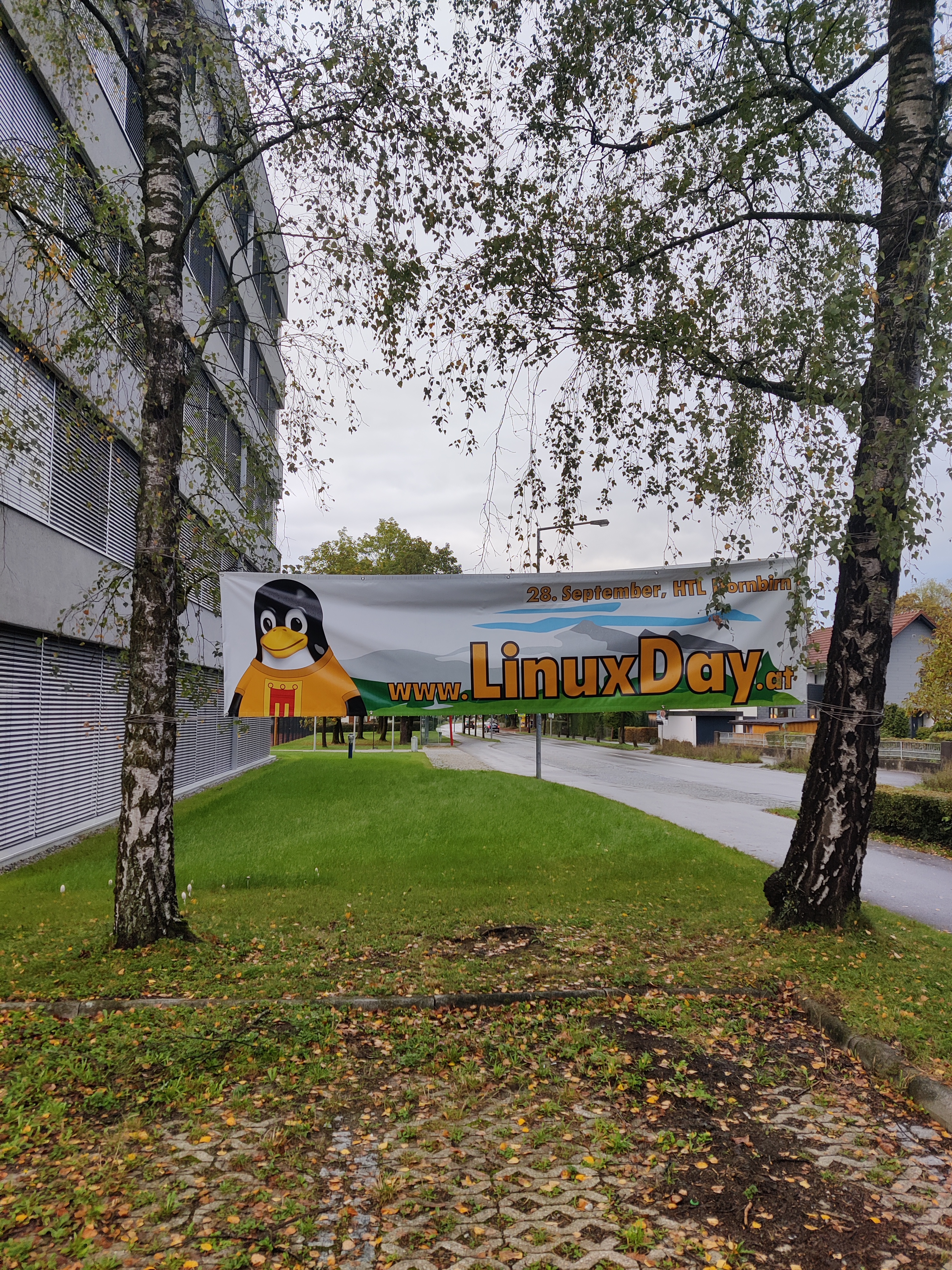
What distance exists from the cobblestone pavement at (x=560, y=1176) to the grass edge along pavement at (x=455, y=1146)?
10 millimetres

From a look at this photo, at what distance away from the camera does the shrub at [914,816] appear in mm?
14008

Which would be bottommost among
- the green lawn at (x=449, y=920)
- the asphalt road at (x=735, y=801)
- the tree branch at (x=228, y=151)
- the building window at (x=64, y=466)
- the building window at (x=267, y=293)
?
the asphalt road at (x=735, y=801)

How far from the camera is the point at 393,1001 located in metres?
5.16

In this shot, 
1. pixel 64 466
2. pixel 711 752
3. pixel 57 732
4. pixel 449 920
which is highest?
pixel 64 466

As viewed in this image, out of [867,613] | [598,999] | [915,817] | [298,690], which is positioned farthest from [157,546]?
[915,817]

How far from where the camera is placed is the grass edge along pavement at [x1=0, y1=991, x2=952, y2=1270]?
2830mm

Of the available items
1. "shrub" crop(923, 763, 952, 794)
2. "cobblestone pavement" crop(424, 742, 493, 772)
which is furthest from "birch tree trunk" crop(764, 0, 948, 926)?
"cobblestone pavement" crop(424, 742, 493, 772)

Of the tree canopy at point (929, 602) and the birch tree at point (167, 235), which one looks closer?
the birch tree at point (167, 235)

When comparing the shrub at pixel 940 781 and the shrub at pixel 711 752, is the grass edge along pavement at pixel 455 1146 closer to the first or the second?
the shrub at pixel 940 781

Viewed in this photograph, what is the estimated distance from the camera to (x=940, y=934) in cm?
734

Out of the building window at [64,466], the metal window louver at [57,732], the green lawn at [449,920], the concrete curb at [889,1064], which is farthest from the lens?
the metal window louver at [57,732]

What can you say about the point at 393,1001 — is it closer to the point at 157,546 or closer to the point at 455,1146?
the point at 455,1146

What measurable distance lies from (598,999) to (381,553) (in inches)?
1700

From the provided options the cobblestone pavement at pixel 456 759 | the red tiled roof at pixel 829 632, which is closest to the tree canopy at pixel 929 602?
the red tiled roof at pixel 829 632
